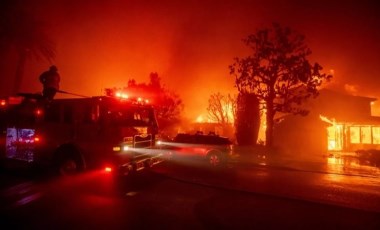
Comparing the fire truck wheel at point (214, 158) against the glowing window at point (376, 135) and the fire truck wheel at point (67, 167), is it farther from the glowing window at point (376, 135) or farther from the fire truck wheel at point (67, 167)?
the glowing window at point (376, 135)

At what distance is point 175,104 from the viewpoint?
123 ft

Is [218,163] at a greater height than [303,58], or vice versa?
[303,58]

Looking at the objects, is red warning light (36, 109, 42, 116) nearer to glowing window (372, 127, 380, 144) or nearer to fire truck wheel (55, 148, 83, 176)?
fire truck wheel (55, 148, 83, 176)

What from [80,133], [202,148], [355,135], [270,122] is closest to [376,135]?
[355,135]

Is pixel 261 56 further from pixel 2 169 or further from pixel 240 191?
pixel 2 169

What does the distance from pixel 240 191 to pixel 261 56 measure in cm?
1709

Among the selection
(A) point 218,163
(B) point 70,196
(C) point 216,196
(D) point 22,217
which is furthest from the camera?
(A) point 218,163

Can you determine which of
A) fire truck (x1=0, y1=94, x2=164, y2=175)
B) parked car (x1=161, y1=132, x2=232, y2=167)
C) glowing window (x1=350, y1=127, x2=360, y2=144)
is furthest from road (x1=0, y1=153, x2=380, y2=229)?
glowing window (x1=350, y1=127, x2=360, y2=144)

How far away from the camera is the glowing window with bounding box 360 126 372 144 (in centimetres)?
2878

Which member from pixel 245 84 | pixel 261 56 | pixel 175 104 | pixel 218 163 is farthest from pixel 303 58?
pixel 175 104

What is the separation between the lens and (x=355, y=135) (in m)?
29.7

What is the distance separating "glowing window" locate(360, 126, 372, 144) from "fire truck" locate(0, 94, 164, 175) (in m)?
25.1

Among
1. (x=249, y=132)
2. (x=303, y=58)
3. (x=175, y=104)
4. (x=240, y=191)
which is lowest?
(x=240, y=191)

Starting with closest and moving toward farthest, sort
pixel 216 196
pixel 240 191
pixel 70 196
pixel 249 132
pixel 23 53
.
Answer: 1. pixel 70 196
2. pixel 216 196
3. pixel 240 191
4. pixel 23 53
5. pixel 249 132
